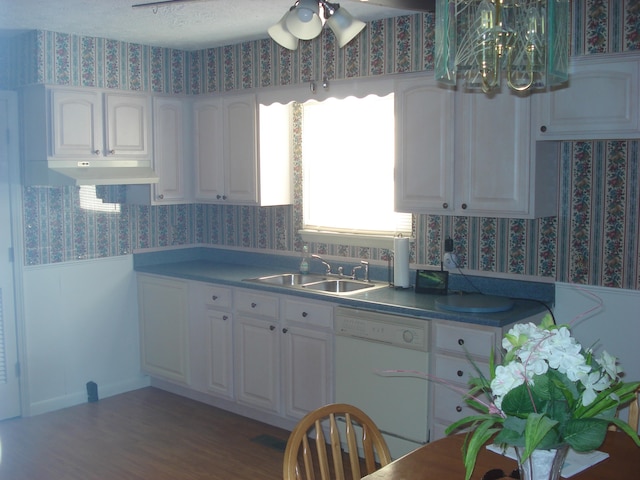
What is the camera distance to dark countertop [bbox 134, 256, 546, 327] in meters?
3.64

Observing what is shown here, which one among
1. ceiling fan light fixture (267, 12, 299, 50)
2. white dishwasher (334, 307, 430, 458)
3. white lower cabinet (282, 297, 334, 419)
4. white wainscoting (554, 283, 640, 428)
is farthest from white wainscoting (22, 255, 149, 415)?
white wainscoting (554, 283, 640, 428)

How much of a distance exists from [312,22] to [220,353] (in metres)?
2.76

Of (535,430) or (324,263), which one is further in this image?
(324,263)

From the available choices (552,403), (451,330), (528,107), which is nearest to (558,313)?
(451,330)

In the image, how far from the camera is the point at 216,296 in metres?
4.89

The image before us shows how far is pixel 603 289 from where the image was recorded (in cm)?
374

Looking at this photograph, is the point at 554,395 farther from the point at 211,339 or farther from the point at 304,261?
the point at 211,339

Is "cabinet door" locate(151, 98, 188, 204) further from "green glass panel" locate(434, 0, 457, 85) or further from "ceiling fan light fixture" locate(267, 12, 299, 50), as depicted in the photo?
"green glass panel" locate(434, 0, 457, 85)

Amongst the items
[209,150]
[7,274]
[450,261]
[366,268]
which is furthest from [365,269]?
[7,274]

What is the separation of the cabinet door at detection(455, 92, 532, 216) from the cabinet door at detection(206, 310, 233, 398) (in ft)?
5.84

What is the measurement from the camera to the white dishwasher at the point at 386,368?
3.79 metres

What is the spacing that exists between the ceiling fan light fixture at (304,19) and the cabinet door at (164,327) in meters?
2.71

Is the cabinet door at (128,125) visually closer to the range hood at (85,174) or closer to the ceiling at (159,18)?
the range hood at (85,174)

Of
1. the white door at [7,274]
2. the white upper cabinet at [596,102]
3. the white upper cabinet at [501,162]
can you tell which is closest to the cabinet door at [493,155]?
the white upper cabinet at [501,162]
